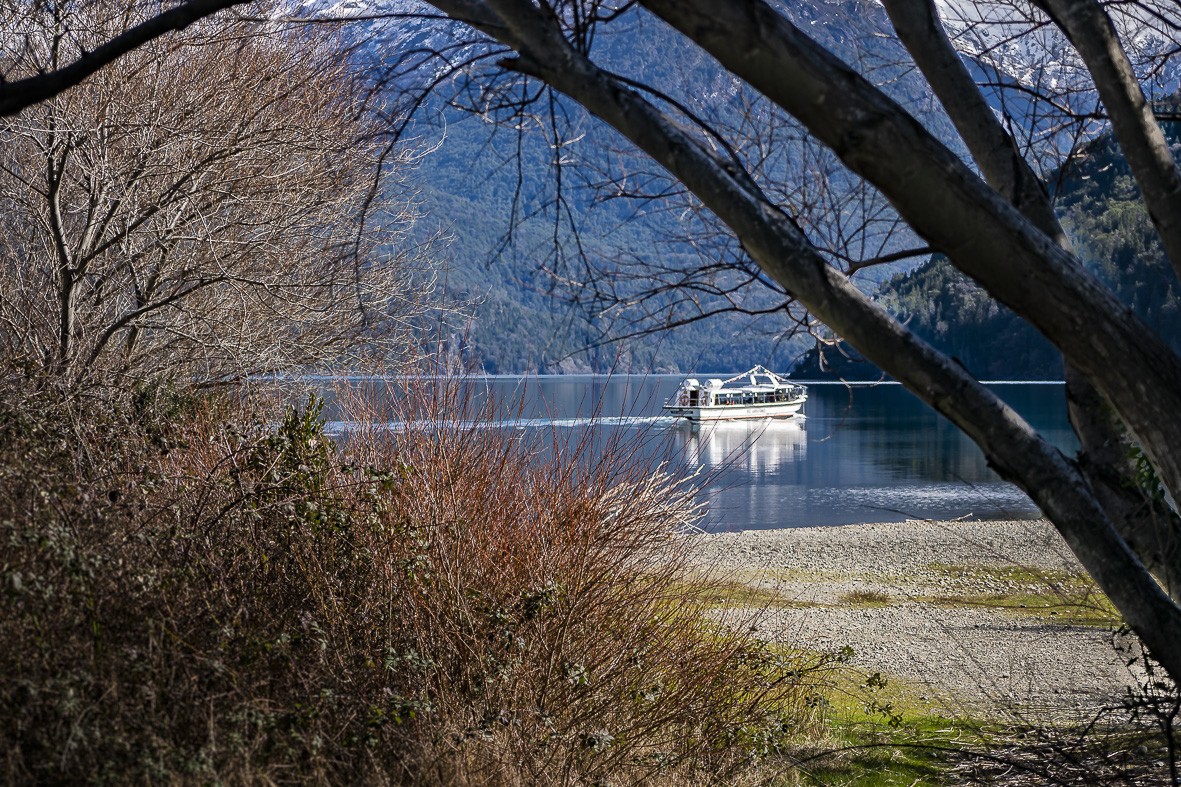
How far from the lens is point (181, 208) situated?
10195 mm

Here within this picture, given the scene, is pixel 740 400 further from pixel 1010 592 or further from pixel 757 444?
pixel 1010 592

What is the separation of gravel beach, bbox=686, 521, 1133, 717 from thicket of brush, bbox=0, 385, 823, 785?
1174 mm

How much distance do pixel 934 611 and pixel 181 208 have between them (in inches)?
480

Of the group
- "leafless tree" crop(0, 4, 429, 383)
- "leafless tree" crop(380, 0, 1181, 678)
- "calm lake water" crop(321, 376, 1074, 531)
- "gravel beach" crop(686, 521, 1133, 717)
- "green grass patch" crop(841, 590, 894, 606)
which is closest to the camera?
"leafless tree" crop(380, 0, 1181, 678)

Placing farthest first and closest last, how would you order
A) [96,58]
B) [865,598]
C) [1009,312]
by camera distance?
[1009,312] → [865,598] → [96,58]

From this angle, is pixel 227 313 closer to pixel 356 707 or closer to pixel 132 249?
pixel 132 249

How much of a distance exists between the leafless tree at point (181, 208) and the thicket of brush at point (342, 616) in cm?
271

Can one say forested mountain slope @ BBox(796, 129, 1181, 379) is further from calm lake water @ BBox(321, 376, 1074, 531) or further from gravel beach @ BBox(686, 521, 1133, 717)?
gravel beach @ BBox(686, 521, 1133, 717)

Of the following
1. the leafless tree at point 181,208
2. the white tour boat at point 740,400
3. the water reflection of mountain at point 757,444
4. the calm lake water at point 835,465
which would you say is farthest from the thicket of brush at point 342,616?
the white tour boat at point 740,400

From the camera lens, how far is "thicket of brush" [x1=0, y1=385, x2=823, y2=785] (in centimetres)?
331

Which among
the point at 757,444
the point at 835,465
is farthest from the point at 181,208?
the point at 757,444

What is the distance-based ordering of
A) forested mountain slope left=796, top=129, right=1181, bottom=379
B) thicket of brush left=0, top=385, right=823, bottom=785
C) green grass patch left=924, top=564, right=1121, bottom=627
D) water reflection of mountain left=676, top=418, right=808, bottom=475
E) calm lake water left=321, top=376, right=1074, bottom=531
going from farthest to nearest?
1. forested mountain slope left=796, top=129, right=1181, bottom=379
2. water reflection of mountain left=676, top=418, right=808, bottom=475
3. calm lake water left=321, top=376, right=1074, bottom=531
4. green grass patch left=924, top=564, right=1121, bottom=627
5. thicket of brush left=0, top=385, right=823, bottom=785

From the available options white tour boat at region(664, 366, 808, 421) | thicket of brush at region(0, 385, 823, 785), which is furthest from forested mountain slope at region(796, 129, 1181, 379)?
thicket of brush at region(0, 385, 823, 785)

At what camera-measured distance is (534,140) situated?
4.97 meters
